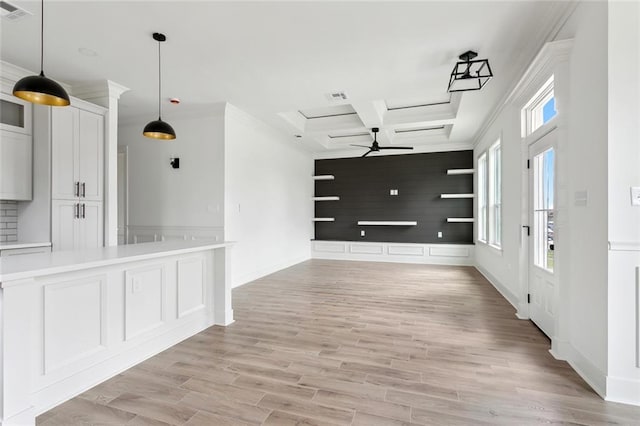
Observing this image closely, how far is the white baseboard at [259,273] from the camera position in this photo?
5.34 metres

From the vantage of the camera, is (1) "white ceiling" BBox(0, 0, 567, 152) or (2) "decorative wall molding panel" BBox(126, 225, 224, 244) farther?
(2) "decorative wall molding panel" BBox(126, 225, 224, 244)

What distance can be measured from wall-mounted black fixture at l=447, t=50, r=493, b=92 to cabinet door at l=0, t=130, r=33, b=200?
4927 millimetres

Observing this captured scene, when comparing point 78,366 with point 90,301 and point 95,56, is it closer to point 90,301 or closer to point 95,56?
point 90,301

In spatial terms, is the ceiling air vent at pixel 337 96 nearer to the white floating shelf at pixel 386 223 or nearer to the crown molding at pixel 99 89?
the crown molding at pixel 99 89

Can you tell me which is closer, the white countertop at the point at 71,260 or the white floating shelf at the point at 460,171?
the white countertop at the point at 71,260

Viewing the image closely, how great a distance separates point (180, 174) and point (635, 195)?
5.53 m

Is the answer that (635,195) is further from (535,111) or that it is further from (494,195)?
(494,195)

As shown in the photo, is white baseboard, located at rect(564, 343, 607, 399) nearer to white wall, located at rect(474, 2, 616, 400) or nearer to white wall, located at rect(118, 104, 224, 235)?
white wall, located at rect(474, 2, 616, 400)

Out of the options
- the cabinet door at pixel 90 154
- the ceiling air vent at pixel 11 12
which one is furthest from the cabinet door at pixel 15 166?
the ceiling air vent at pixel 11 12

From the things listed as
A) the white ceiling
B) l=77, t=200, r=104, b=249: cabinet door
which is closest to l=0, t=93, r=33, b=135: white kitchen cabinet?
the white ceiling

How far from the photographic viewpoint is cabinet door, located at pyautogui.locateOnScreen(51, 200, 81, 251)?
3.78m

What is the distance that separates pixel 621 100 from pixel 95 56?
4693 millimetres

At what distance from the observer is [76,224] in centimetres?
399

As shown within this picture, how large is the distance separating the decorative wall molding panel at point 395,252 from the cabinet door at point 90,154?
5.45m
